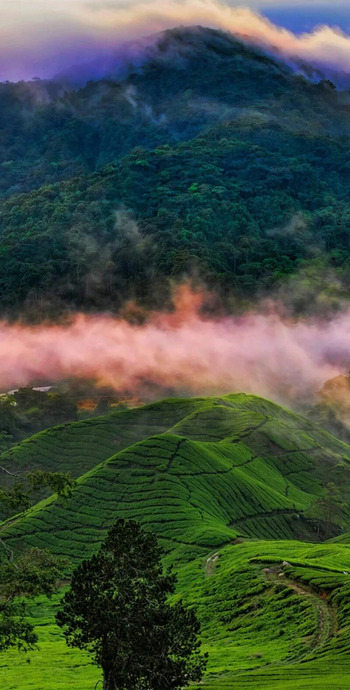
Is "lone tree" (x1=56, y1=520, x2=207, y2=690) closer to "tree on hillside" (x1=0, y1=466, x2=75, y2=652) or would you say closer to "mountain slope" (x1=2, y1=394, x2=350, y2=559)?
"tree on hillside" (x1=0, y1=466, x2=75, y2=652)

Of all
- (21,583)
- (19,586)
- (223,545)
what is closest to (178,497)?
(223,545)

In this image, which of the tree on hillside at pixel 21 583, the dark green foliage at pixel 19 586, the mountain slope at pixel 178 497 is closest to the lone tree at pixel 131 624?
the tree on hillside at pixel 21 583

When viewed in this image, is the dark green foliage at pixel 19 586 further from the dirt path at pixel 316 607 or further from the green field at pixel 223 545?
the dirt path at pixel 316 607

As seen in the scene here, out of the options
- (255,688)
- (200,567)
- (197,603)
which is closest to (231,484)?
(200,567)

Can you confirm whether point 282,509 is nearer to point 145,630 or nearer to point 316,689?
point 316,689

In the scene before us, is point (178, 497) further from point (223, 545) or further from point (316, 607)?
point (316, 607)
